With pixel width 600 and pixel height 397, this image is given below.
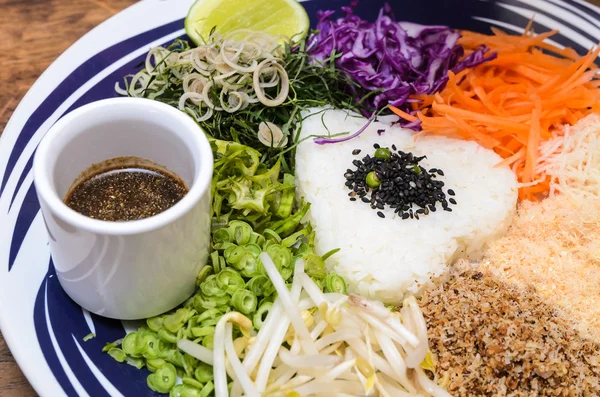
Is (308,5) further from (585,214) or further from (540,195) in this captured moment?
(585,214)

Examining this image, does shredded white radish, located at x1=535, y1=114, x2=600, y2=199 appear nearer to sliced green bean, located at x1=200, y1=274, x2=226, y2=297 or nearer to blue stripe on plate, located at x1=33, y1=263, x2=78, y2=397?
sliced green bean, located at x1=200, y1=274, x2=226, y2=297

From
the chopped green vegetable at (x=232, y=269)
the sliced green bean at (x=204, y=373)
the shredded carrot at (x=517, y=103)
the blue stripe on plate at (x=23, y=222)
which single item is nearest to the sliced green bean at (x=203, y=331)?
the chopped green vegetable at (x=232, y=269)

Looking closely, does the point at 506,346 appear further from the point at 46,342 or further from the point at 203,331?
the point at 46,342

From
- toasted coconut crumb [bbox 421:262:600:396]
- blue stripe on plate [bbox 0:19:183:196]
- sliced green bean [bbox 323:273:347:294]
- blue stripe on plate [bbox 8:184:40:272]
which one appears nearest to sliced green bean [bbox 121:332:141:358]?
blue stripe on plate [bbox 8:184:40:272]

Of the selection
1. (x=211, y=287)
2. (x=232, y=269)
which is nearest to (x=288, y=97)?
(x=232, y=269)

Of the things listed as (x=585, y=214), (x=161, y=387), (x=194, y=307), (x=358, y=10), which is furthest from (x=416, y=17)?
(x=161, y=387)
